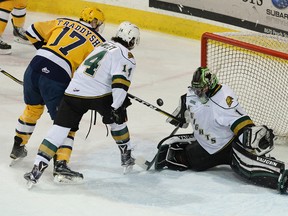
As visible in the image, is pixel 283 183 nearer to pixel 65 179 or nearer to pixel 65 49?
pixel 65 179

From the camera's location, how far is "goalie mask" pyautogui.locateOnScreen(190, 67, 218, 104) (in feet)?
13.4

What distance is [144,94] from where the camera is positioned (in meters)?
5.81

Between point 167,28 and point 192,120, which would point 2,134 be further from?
point 167,28

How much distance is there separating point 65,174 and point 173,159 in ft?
2.15

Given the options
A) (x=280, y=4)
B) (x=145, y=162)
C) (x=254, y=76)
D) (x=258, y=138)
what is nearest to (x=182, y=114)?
(x=145, y=162)

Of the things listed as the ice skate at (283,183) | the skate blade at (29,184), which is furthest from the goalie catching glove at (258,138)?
the skate blade at (29,184)

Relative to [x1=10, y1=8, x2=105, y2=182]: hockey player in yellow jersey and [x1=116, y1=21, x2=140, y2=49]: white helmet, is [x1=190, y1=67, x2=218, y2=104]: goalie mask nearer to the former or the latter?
[x1=116, y1=21, x2=140, y2=49]: white helmet

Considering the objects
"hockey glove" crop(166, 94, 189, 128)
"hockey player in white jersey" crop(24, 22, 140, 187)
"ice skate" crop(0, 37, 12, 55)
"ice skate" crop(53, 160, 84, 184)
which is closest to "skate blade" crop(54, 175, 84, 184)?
"ice skate" crop(53, 160, 84, 184)

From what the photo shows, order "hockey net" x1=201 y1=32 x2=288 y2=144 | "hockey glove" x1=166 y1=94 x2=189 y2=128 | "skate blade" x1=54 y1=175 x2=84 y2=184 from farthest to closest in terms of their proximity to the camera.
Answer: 1. "hockey net" x1=201 y1=32 x2=288 y2=144
2. "hockey glove" x1=166 y1=94 x2=189 y2=128
3. "skate blade" x1=54 y1=175 x2=84 y2=184

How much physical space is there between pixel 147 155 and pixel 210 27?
8.35 feet

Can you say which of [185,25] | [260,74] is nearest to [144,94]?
[260,74]

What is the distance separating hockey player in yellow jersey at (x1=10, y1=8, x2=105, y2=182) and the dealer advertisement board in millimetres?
2397

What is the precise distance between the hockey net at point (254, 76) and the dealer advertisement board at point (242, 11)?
137cm

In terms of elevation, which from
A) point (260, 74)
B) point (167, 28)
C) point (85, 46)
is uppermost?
point (85, 46)
